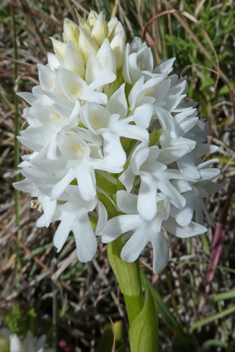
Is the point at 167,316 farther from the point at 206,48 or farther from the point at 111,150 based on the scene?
the point at 206,48

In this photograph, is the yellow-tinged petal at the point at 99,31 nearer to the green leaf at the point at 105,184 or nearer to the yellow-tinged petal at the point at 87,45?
Result: the yellow-tinged petal at the point at 87,45

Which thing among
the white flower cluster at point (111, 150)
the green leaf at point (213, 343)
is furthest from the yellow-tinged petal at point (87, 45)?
the green leaf at point (213, 343)

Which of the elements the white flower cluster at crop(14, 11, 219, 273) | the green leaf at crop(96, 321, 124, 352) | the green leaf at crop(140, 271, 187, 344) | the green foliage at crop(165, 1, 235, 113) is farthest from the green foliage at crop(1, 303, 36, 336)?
the green foliage at crop(165, 1, 235, 113)

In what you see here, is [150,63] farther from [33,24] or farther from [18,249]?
[18,249]

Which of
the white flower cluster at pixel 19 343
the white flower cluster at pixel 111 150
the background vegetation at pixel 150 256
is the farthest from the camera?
the background vegetation at pixel 150 256

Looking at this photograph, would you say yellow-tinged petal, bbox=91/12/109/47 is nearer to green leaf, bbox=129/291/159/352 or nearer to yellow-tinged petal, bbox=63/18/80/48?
yellow-tinged petal, bbox=63/18/80/48

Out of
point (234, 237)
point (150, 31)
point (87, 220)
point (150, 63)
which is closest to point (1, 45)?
point (150, 31)

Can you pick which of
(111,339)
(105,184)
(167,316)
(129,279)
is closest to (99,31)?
(105,184)
